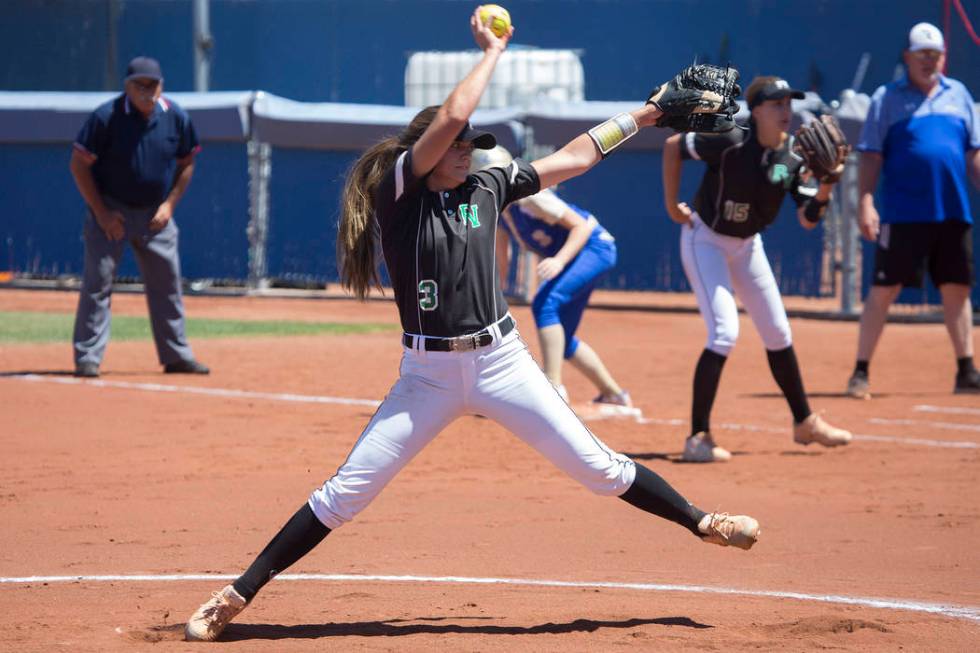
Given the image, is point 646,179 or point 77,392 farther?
point 646,179

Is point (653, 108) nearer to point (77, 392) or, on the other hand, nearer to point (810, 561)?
point (810, 561)

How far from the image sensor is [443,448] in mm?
9109

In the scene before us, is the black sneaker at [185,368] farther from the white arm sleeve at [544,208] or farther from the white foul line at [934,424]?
the white foul line at [934,424]

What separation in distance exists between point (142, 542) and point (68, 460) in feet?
6.90

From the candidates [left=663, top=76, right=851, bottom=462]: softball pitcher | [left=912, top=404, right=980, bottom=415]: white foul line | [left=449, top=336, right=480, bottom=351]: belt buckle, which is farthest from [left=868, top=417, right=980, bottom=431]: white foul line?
[left=449, top=336, right=480, bottom=351]: belt buckle

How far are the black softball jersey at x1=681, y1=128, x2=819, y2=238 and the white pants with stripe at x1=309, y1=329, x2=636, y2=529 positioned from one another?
147 inches

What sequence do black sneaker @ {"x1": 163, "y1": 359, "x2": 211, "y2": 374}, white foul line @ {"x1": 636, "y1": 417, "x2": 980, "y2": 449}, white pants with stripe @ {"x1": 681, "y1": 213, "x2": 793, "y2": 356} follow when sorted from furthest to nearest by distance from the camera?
black sneaker @ {"x1": 163, "y1": 359, "x2": 211, "y2": 374}
white foul line @ {"x1": 636, "y1": 417, "x2": 980, "y2": 449}
white pants with stripe @ {"x1": 681, "y1": 213, "x2": 793, "y2": 356}

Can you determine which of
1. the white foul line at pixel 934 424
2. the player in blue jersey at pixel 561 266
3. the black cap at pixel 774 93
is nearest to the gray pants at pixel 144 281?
the player in blue jersey at pixel 561 266

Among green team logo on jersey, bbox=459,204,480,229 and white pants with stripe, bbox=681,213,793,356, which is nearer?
green team logo on jersey, bbox=459,204,480,229

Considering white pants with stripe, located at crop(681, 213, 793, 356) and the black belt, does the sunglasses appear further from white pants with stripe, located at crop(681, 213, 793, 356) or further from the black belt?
the black belt

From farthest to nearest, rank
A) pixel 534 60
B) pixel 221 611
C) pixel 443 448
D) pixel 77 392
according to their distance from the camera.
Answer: pixel 534 60, pixel 77 392, pixel 443 448, pixel 221 611

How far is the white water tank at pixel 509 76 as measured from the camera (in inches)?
1059

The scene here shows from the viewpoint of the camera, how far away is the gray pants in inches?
455

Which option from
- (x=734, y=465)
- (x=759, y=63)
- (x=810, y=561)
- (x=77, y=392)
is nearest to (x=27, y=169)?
(x=77, y=392)
